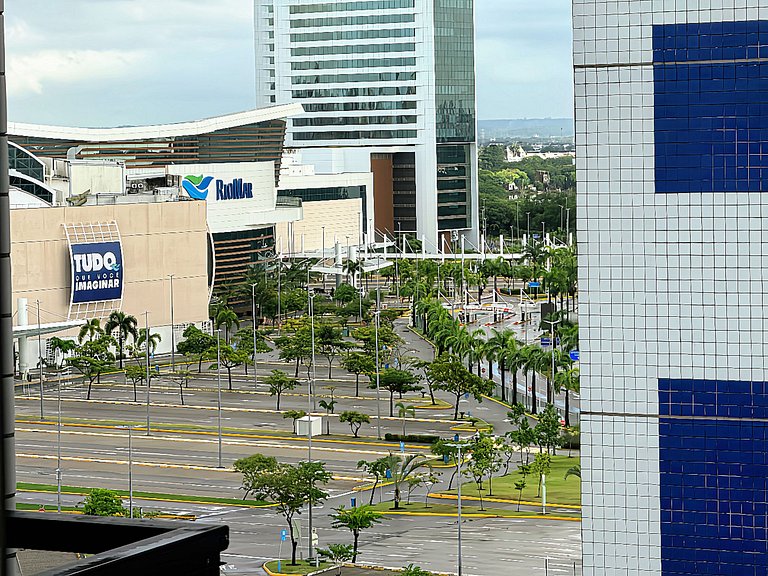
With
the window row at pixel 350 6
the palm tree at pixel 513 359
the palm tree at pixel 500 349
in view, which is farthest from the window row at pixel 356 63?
the palm tree at pixel 513 359

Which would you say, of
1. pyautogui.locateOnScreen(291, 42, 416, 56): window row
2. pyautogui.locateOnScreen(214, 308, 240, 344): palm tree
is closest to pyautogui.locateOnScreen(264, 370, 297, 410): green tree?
pyautogui.locateOnScreen(214, 308, 240, 344): palm tree

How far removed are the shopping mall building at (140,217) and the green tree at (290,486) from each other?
18.0 m

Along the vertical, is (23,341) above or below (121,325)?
below

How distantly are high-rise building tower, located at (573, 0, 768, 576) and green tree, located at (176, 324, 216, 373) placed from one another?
37.0 m

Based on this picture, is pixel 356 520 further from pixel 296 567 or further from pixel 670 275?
pixel 670 275

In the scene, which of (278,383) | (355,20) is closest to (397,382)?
(278,383)

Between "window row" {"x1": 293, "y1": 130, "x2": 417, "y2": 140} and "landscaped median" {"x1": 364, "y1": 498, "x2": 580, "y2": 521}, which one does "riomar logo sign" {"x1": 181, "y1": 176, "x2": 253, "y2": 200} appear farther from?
"landscaped median" {"x1": 364, "y1": 498, "x2": 580, "y2": 521}

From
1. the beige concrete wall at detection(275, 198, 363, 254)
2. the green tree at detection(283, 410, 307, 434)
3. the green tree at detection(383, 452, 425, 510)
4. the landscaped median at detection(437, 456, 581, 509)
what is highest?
the beige concrete wall at detection(275, 198, 363, 254)

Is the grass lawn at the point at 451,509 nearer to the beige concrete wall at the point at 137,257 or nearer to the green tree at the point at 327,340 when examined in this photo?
the green tree at the point at 327,340

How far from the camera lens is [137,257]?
4784 cm

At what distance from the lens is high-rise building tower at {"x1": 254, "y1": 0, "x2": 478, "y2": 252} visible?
88625 millimetres

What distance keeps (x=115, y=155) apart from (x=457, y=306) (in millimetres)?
17291

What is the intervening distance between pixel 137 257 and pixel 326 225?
25.9 m

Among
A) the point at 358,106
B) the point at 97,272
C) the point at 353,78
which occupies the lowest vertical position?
the point at 97,272
